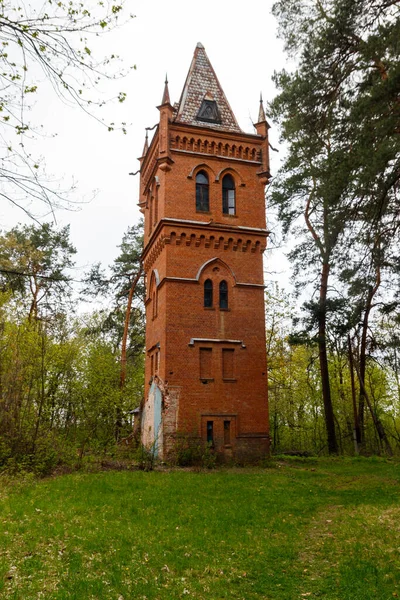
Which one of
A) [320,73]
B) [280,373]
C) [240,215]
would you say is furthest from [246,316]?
[280,373]

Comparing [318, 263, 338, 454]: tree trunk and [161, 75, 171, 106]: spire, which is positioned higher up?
[161, 75, 171, 106]: spire

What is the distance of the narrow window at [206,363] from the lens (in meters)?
18.4

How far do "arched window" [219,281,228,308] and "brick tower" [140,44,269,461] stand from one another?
4 centimetres

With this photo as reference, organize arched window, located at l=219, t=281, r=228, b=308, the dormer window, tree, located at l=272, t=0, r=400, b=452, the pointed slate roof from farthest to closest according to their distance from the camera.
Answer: the dormer window
the pointed slate roof
arched window, located at l=219, t=281, r=228, b=308
tree, located at l=272, t=0, r=400, b=452

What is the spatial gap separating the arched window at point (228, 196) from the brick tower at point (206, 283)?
47mm

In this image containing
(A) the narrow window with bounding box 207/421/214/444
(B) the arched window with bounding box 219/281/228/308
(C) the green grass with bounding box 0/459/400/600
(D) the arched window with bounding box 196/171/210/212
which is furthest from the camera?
(D) the arched window with bounding box 196/171/210/212

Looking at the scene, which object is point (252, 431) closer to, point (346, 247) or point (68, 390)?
point (68, 390)

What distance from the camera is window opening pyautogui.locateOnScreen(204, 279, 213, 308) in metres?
19.2

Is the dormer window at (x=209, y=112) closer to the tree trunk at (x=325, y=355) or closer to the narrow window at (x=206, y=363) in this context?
the tree trunk at (x=325, y=355)

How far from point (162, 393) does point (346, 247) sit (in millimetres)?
8613

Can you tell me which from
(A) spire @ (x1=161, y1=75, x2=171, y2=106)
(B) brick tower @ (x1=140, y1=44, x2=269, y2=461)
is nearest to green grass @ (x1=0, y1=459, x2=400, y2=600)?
(B) brick tower @ (x1=140, y1=44, x2=269, y2=461)

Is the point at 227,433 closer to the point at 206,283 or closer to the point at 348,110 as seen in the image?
the point at 206,283

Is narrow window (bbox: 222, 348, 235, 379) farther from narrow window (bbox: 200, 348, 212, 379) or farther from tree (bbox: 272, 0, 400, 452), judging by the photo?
tree (bbox: 272, 0, 400, 452)

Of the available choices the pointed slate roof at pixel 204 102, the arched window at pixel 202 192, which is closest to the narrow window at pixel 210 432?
the arched window at pixel 202 192
